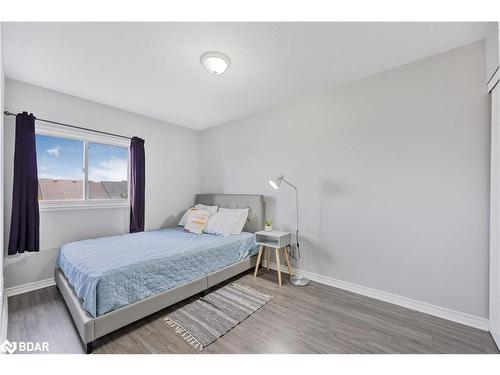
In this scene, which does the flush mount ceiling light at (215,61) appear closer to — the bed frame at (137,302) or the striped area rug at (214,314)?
the bed frame at (137,302)

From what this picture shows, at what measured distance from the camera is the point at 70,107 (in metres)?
2.73

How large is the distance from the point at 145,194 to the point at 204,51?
8.15 ft

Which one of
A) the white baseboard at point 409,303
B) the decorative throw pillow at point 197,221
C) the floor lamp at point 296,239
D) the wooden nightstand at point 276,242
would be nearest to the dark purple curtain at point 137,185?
the decorative throw pillow at point 197,221

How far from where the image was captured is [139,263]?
1.87 meters

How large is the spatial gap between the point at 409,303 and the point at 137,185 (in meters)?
3.73

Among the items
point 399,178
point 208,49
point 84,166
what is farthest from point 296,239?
Result: point 84,166

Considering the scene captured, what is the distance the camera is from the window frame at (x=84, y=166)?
102 inches

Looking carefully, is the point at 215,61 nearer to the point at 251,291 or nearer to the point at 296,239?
the point at 296,239

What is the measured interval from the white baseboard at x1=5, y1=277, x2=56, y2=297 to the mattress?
311 mm

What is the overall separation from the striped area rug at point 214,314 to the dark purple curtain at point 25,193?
187cm

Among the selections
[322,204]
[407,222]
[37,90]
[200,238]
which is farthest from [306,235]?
[37,90]

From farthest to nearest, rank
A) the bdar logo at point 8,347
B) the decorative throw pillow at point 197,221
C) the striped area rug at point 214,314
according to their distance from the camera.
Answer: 1. the decorative throw pillow at point 197,221
2. the striped area rug at point 214,314
3. the bdar logo at point 8,347

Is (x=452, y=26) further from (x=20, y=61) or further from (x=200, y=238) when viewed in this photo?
(x=20, y=61)

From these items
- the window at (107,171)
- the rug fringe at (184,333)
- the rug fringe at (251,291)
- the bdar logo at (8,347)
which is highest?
the window at (107,171)
